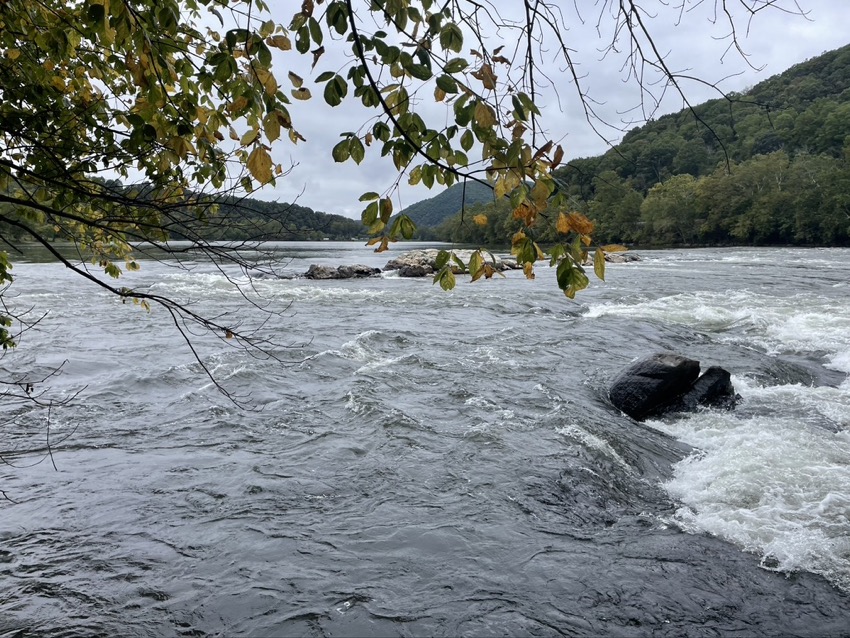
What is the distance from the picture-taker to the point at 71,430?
734cm

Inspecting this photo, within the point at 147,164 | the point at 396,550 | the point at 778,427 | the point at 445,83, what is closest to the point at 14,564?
the point at 396,550

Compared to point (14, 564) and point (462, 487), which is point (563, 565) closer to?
point (462, 487)

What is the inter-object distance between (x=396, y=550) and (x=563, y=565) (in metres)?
1.39

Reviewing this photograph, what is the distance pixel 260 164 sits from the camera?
1.81 m

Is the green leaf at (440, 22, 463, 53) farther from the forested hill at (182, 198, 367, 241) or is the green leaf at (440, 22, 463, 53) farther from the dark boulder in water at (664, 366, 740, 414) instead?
the dark boulder in water at (664, 366, 740, 414)

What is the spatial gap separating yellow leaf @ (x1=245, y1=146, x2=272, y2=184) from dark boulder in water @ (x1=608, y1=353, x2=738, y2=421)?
7.90 metres

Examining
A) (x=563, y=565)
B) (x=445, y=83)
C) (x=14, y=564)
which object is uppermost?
(x=445, y=83)

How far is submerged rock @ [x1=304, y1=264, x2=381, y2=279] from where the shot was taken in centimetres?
3117

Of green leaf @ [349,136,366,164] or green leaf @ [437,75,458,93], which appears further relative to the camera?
green leaf @ [349,136,366,164]

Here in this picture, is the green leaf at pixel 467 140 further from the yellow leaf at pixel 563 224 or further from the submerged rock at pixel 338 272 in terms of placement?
the submerged rock at pixel 338 272

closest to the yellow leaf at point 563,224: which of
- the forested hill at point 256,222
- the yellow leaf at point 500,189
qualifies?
the yellow leaf at point 500,189

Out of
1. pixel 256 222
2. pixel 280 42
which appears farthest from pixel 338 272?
pixel 280 42

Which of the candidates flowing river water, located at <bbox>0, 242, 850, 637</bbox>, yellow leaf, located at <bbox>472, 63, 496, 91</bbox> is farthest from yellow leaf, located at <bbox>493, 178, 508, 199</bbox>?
flowing river water, located at <bbox>0, 242, 850, 637</bbox>

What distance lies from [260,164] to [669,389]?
8552 millimetres
